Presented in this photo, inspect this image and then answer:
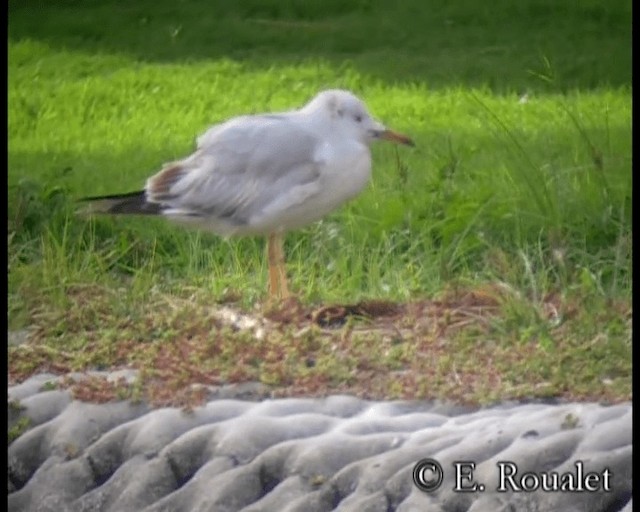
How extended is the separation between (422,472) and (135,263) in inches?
46.1

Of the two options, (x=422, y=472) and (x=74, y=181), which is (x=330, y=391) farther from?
(x=74, y=181)

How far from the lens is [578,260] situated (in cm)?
492

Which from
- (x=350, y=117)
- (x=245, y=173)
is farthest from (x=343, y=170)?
(x=245, y=173)

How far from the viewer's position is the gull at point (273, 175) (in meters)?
4.88

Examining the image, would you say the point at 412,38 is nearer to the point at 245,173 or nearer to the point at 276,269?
the point at 245,173

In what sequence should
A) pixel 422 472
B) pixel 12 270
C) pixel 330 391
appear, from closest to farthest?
pixel 422 472
pixel 330 391
pixel 12 270

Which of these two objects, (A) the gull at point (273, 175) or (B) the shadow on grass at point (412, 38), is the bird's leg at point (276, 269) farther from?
(B) the shadow on grass at point (412, 38)

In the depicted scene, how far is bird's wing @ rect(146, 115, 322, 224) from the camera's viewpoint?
488cm

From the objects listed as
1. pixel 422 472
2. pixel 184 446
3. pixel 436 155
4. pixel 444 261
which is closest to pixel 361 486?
pixel 422 472

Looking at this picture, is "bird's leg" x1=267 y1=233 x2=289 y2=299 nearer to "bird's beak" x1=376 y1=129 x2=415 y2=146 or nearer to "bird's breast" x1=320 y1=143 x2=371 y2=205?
"bird's breast" x1=320 y1=143 x2=371 y2=205
